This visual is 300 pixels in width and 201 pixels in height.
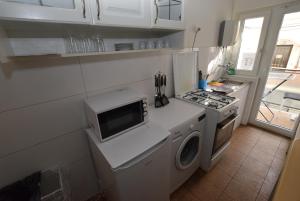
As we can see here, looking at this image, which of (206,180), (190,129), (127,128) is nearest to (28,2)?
(127,128)

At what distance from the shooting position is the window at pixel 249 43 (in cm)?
243

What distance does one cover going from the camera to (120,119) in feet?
3.81

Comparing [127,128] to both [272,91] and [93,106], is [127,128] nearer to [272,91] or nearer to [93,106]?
[93,106]

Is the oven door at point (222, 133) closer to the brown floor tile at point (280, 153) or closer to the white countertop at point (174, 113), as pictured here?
the white countertop at point (174, 113)

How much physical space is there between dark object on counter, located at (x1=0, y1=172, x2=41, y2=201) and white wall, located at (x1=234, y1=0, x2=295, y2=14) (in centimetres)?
356

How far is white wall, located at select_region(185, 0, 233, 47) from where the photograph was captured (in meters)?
1.94

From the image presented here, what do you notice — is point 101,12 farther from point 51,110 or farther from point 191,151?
point 191,151

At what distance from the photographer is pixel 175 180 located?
1.51 metres

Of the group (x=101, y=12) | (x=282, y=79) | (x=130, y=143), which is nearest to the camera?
(x=101, y=12)

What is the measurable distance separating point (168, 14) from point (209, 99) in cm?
109

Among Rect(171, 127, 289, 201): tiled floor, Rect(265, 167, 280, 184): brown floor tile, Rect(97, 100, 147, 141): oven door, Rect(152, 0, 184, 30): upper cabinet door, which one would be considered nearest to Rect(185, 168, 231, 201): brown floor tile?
Rect(171, 127, 289, 201): tiled floor

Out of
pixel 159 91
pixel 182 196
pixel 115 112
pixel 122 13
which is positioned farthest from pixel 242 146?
pixel 122 13

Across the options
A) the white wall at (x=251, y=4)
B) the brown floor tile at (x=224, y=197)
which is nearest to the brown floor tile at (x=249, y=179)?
the brown floor tile at (x=224, y=197)

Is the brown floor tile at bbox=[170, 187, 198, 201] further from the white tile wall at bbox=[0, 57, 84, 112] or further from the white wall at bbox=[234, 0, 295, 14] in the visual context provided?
the white wall at bbox=[234, 0, 295, 14]
